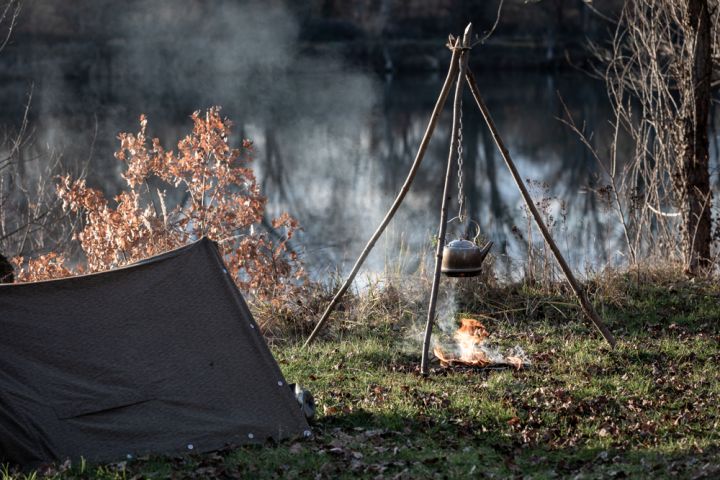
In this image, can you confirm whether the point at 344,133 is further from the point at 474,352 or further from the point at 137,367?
the point at 137,367

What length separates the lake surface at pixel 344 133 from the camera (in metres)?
13.9

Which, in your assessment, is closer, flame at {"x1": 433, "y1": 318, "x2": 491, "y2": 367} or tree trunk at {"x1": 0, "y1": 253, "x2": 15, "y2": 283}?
tree trunk at {"x1": 0, "y1": 253, "x2": 15, "y2": 283}

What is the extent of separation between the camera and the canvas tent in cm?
471

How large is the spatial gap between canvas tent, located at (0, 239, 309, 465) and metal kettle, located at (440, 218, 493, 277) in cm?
152

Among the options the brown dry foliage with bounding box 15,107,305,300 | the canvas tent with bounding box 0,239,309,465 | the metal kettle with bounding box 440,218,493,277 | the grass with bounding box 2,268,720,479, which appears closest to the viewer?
the grass with bounding box 2,268,720,479

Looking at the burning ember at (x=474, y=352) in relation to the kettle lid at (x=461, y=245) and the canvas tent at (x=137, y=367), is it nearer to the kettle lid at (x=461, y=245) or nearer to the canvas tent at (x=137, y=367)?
the kettle lid at (x=461, y=245)

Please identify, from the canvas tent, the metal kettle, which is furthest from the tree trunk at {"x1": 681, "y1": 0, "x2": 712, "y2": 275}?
the canvas tent

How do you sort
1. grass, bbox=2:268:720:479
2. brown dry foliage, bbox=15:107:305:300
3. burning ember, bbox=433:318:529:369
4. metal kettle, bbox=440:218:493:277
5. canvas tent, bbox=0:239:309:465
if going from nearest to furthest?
1. grass, bbox=2:268:720:479
2. canvas tent, bbox=0:239:309:465
3. metal kettle, bbox=440:218:493:277
4. burning ember, bbox=433:318:529:369
5. brown dry foliage, bbox=15:107:305:300

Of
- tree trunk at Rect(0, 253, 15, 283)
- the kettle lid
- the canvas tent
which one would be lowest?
the canvas tent

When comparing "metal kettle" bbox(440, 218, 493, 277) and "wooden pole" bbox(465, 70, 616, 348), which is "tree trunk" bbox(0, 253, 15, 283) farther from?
"wooden pole" bbox(465, 70, 616, 348)

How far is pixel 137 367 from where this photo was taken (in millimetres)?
4969

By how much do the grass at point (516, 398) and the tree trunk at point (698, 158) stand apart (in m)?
0.51

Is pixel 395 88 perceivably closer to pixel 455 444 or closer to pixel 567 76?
pixel 567 76

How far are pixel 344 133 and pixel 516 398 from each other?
1522 centimetres
